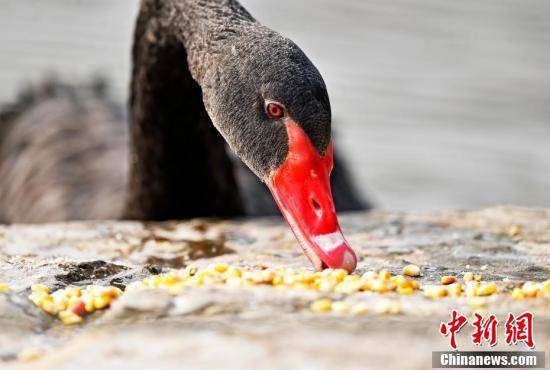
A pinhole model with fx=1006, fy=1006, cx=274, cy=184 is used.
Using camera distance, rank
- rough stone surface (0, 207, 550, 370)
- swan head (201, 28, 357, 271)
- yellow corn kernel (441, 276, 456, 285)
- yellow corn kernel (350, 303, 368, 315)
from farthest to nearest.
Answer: swan head (201, 28, 357, 271) → yellow corn kernel (441, 276, 456, 285) → yellow corn kernel (350, 303, 368, 315) → rough stone surface (0, 207, 550, 370)

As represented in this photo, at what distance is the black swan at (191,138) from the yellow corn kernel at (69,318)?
2.53 feet

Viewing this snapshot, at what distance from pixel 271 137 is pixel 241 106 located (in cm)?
23

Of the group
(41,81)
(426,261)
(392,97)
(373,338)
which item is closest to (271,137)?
(426,261)

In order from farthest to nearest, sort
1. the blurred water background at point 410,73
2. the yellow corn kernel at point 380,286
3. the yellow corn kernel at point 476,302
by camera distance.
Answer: the blurred water background at point 410,73, the yellow corn kernel at point 380,286, the yellow corn kernel at point 476,302

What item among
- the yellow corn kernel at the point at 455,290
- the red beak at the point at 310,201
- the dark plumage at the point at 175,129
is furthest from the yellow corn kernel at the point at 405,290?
the dark plumage at the point at 175,129

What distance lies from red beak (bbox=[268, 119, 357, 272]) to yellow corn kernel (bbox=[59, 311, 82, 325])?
2.52ft

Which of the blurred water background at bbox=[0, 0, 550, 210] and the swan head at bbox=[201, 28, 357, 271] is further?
the blurred water background at bbox=[0, 0, 550, 210]

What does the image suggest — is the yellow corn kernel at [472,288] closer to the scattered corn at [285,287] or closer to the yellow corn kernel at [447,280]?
the scattered corn at [285,287]

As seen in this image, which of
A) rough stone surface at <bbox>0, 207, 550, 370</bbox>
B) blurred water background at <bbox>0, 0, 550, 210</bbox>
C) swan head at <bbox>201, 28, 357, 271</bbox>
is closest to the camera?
rough stone surface at <bbox>0, 207, 550, 370</bbox>

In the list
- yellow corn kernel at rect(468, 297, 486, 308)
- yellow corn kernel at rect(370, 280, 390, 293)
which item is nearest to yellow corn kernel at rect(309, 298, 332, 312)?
yellow corn kernel at rect(370, 280, 390, 293)

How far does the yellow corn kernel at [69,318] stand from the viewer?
2449 millimetres

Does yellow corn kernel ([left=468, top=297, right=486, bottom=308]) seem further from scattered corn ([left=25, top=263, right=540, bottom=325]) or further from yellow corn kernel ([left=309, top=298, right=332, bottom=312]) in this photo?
yellow corn kernel ([left=309, top=298, right=332, bottom=312])

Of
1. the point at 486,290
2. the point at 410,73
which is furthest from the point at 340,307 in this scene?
the point at 410,73

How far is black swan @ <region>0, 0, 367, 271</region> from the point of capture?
3.20 m
